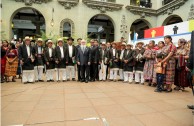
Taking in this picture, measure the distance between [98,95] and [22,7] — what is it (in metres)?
12.3

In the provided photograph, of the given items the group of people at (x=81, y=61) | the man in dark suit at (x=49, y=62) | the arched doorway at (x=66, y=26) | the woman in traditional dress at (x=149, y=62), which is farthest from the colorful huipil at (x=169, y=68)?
the arched doorway at (x=66, y=26)

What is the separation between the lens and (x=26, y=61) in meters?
6.89

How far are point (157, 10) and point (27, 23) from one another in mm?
14848

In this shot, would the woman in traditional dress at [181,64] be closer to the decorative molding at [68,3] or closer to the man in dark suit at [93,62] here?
the man in dark suit at [93,62]

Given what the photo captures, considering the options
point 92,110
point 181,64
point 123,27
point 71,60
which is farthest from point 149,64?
point 123,27

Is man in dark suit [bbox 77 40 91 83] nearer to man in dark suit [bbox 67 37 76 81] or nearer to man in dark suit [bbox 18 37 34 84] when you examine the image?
man in dark suit [bbox 67 37 76 81]

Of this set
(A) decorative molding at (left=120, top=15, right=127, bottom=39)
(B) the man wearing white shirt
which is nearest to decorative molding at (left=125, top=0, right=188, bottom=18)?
(A) decorative molding at (left=120, top=15, right=127, bottom=39)

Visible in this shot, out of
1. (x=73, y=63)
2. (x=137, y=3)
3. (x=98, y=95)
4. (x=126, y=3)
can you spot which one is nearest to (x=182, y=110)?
(x=98, y=95)

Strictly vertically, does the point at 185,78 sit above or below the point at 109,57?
below

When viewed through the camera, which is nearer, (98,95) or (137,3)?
(98,95)

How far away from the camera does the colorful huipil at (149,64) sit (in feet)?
21.5

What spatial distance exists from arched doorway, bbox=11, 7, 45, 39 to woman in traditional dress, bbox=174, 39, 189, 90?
1468 cm

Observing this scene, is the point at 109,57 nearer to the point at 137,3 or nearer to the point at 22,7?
the point at 22,7

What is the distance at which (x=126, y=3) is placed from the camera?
17.0 metres
